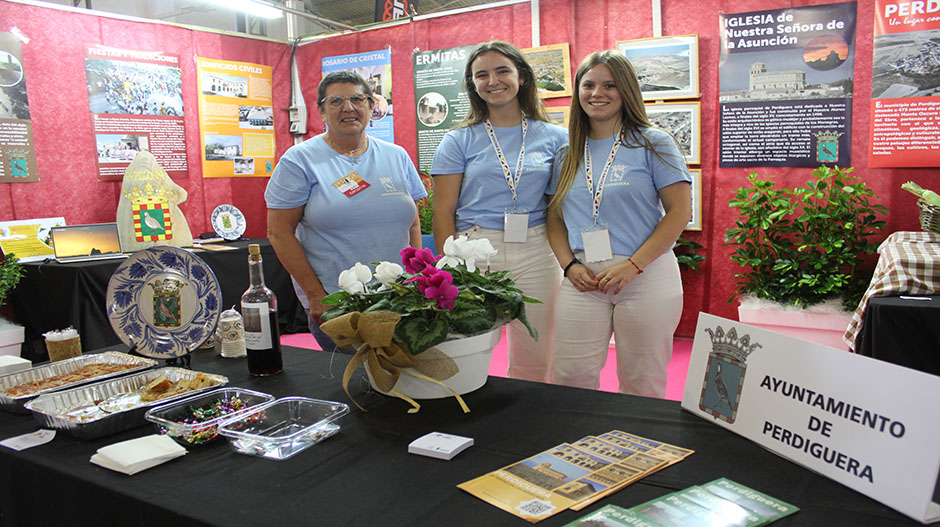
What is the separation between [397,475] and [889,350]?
2.41m

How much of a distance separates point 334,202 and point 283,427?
3.04 feet

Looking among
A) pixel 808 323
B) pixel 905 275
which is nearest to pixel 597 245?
pixel 905 275

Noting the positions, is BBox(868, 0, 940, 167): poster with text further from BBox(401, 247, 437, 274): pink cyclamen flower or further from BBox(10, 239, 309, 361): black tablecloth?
BBox(10, 239, 309, 361): black tablecloth

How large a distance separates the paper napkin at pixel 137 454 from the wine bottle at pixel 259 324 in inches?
15.5

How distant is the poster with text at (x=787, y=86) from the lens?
3.80 meters

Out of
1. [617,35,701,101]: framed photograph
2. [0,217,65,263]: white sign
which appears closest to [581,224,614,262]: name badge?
[617,35,701,101]: framed photograph

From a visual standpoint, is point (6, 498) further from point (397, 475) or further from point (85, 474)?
point (397, 475)

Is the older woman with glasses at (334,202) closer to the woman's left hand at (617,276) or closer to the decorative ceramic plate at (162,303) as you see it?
the decorative ceramic plate at (162,303)

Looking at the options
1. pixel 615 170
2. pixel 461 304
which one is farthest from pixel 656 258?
pixel 461 304

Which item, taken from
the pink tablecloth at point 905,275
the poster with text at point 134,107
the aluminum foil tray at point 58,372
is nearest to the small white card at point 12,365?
the aluminum foil tray at point 58,372

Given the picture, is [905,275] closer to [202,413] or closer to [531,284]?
[531,284]

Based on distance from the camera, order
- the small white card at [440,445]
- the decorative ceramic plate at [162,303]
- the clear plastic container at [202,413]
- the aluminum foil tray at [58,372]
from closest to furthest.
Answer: the small white card at [440,445] → the clear plastic container at [202,413] → the aluminum foil tray at [58,372] → the decorative ceramic plate at [162,303]

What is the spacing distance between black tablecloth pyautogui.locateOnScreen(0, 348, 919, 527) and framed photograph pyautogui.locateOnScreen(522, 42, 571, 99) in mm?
3569

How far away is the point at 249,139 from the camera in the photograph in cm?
562
